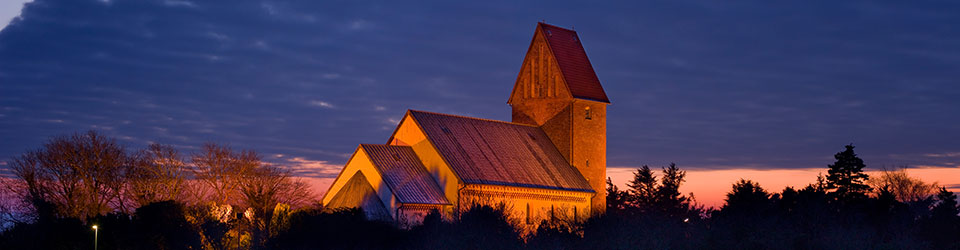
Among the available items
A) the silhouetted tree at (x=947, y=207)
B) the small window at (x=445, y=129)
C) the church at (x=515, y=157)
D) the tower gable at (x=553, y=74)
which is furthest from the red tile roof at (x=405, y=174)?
the silhouetted tree at (x=947, y=207)

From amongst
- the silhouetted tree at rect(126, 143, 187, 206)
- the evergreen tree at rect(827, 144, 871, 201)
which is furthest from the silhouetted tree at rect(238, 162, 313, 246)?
the evergreen tree at rect(827, 144, 871, 201)

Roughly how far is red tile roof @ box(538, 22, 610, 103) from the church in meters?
0.09

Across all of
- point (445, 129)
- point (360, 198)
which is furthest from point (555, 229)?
point (445, 129)

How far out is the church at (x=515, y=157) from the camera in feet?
155

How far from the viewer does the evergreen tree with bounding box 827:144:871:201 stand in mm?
51969

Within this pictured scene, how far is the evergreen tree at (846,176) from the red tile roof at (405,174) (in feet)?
69.7

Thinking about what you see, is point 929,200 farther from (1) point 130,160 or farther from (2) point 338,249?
(1) point 130,160

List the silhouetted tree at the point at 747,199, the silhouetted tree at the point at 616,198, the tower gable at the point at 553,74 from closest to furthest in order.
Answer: the silhouetted tree at the point at 747,199
the tower gable at the point at 553,74
the silhouetted tree at the point at 616,198

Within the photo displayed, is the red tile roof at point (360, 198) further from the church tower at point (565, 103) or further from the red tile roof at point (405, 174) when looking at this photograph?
the church tower at point (565, 103)

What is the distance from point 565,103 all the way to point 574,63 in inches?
142

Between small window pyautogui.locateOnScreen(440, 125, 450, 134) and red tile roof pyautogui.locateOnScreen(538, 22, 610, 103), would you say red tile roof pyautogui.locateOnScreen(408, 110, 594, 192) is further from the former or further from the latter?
red tile roof pyautogui.locateOnScreen(538, 22, 610, 103)

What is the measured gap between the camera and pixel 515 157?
179ft

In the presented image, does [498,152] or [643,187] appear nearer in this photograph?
[498,152]

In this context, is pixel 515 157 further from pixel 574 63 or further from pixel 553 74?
pixel 574 63
